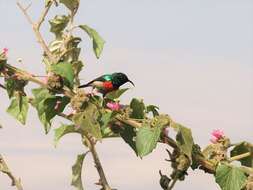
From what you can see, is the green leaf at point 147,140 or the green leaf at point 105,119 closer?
the green leaf at point 147,140

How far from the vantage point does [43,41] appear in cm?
551

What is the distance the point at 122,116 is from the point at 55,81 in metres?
0.62

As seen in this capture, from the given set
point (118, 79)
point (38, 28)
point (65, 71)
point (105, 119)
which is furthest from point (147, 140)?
point (118, 79)

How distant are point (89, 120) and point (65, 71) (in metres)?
0.52

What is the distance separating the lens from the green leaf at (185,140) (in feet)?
14.6

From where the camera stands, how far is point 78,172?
18.7 ft

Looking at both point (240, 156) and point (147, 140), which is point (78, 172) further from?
point (240, 156)

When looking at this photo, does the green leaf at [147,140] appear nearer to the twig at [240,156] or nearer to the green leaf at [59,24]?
the twig at [240,156]

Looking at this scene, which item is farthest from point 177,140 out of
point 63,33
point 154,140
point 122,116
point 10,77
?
point 63,33

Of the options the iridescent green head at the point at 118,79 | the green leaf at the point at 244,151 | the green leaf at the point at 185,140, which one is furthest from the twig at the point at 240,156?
the iridescent green head at the point at 118,79

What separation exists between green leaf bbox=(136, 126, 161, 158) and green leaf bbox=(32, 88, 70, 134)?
2.58 feet

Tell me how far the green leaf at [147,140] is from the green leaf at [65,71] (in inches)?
30.5

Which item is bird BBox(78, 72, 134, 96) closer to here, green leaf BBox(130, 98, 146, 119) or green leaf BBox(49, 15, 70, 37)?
green leaf BBox(49, 15, 70, 37)

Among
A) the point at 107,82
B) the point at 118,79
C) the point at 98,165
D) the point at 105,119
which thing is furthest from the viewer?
the point at 118,79
